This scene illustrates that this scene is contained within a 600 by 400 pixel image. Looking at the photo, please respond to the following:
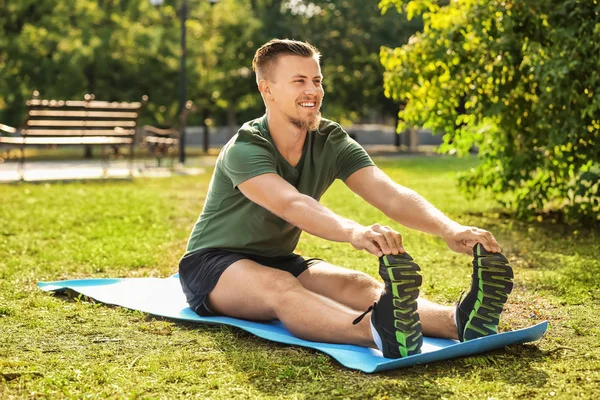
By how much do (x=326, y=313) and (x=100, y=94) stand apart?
24576mm

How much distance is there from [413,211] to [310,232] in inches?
24.9

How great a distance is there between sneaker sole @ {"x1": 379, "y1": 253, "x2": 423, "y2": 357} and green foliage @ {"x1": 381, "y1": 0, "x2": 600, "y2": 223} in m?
4.37

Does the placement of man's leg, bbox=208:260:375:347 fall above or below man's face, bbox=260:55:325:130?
below

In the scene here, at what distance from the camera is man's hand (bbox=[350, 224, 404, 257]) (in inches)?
150

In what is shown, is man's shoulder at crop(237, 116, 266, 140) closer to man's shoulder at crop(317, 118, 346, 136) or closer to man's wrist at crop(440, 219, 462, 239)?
man's shoulder at crop(317, 118, 346, 136)

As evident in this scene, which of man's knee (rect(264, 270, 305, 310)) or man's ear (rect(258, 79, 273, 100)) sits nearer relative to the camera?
man's knee (rect(264, 270, 305, 310))

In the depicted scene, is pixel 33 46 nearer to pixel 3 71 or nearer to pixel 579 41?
pixel 3 71

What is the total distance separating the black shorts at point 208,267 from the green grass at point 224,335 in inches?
6.4

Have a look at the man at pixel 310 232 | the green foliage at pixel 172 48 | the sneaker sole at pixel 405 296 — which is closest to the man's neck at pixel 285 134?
the man at pixel 310 232

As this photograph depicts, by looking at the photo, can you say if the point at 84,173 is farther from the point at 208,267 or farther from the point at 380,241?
the point at 380,241

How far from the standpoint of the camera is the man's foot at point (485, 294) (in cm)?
406

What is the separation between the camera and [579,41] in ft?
26.0

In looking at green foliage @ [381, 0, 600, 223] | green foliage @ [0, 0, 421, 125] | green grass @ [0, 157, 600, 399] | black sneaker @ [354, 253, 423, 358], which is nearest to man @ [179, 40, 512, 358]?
black sneaker @ [354, 253, 423, 358]

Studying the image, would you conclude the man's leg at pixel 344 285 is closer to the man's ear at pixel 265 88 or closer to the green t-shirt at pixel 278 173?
the green t-shirt at pixel 278 173
